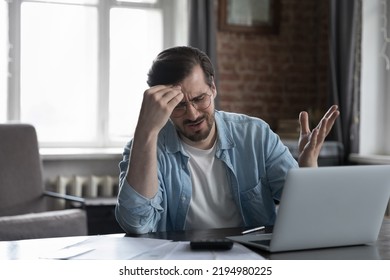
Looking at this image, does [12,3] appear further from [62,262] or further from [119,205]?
[62,262]

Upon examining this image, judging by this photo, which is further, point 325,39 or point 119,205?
point 325,39

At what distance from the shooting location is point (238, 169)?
2.02m

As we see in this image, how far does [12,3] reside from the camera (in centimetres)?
423

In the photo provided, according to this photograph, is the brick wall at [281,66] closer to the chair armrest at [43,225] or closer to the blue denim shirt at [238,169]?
the chair armrest at [43,225]

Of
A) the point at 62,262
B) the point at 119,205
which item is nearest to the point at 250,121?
the point at 119,205

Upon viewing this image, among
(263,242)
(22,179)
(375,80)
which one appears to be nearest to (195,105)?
(263,242)

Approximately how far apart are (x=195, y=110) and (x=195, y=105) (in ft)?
0.05

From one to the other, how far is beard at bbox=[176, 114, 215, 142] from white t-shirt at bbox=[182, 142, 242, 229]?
5 cm

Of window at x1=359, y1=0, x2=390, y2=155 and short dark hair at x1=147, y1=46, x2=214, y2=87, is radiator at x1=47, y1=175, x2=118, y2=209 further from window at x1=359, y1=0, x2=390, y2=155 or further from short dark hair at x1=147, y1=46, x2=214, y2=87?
short dark hair at x1=147, y1=46, x2=214, y2=87

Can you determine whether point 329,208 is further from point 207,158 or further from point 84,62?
point 84,62

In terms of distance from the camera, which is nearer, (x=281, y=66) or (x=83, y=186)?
(x=83, y=186)

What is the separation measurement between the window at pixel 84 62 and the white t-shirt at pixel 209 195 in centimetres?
253

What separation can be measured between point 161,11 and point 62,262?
11.3 ft

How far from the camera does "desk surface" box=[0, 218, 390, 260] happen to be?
1398 mm
